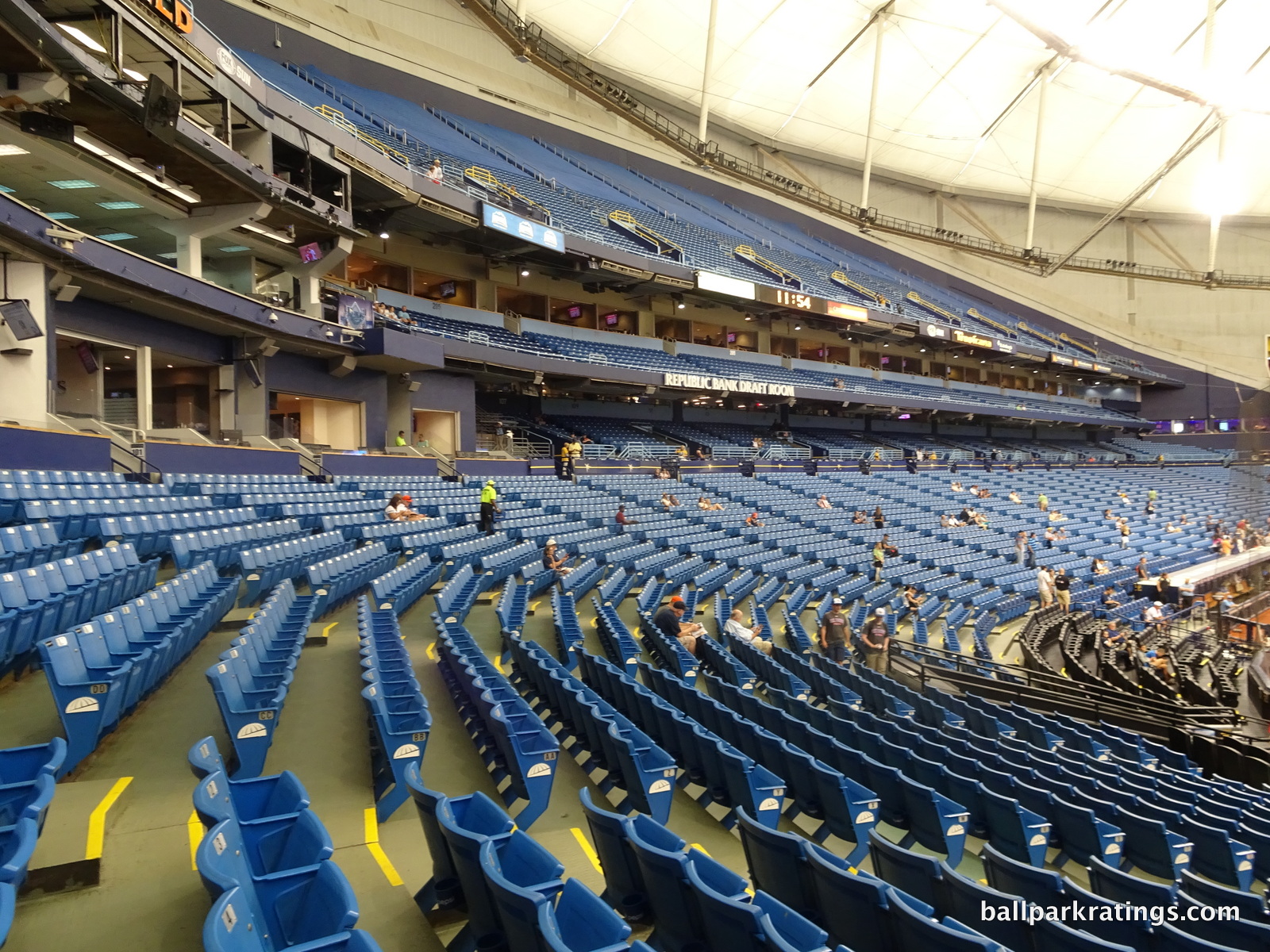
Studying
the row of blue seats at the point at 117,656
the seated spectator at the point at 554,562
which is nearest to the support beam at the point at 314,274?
the seated spectator at the point at 554,562

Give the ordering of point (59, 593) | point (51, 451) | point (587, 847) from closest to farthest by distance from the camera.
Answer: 1. point (587, 847)
2. point (59, 593)
3. point (51, 451)

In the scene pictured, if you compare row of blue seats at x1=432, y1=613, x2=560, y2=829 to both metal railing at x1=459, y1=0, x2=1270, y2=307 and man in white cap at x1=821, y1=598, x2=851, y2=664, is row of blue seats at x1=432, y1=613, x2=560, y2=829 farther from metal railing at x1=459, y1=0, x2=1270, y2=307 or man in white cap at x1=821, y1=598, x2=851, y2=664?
metal railing at x1=459, y1=0, x2=1270, y2=307

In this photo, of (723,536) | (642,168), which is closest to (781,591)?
(723,536)

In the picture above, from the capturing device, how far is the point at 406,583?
30.3ft

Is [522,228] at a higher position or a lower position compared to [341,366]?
higher

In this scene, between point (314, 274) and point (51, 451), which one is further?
point (314, 274)

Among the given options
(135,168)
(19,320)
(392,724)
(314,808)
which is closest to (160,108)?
(135,168)

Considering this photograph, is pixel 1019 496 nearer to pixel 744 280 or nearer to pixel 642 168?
pixel 744 280

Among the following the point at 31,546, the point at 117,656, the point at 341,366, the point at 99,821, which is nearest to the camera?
the point at 99,821

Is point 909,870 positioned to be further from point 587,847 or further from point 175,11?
point 175,11

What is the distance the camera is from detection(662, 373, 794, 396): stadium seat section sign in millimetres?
26375

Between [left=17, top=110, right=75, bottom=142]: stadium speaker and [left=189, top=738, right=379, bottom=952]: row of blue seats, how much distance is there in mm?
12373

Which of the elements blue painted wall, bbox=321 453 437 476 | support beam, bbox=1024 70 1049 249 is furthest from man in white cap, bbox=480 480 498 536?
support beam, bbox=1024 70 1049 249

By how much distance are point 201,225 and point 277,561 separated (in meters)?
10.4
